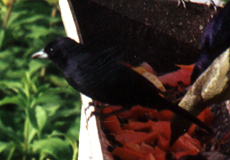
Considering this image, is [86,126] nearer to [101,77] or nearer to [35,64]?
[101,77]

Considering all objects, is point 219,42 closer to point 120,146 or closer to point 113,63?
point 113,63

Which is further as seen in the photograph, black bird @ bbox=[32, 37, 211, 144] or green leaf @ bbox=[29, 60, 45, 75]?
green leaf @ bbox=[29, 60, 45, 75]

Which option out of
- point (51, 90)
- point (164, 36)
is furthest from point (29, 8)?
point (164, 36)

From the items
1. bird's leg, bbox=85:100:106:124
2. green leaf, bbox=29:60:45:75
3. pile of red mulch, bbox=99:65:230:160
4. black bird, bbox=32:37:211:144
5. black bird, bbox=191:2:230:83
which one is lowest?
green leaf, bbox=29:60:45:75

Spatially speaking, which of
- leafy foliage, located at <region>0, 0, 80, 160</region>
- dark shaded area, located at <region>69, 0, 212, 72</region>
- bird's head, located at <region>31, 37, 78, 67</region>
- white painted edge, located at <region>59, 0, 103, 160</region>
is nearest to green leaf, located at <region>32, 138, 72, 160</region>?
leafy foliage, located at <region>0, 0, 80, 160</region>

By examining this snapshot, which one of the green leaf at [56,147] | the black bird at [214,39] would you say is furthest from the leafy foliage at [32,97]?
the black bird at [214,39]

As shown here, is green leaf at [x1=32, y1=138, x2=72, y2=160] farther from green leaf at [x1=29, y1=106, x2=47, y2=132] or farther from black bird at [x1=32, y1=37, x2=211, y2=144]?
black bird at [x1=32, y1=37, x2=211, y2=144]
